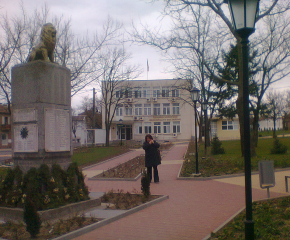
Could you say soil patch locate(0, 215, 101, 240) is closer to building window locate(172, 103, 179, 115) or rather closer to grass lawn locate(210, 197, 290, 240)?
grass lawn locate(210, 197, 290, 240)

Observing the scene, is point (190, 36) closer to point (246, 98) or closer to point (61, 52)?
point (61, 52)

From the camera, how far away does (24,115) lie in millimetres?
7180

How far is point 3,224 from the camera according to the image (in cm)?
631

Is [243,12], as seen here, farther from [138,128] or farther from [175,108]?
[138,128]

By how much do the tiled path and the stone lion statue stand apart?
4111mm

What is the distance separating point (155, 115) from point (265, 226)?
5325 cm

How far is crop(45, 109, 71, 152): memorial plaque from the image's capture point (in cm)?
711

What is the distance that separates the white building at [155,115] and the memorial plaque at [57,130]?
49.6 m

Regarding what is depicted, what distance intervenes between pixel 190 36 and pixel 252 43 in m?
4.09

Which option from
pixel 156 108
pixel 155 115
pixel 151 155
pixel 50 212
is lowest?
pixel 50 212

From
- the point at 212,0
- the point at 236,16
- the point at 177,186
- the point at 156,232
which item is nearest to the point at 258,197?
the point at 177,186

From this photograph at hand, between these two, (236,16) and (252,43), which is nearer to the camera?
(236,16)

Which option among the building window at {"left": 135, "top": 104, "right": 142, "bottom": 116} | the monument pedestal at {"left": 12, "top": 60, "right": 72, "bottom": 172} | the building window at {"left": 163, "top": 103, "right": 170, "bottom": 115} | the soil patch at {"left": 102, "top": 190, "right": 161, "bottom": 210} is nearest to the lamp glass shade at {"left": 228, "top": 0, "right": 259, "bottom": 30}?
the monument pedestal at {"left": 12, "top": 60, "right": 72, "bottom": 172}

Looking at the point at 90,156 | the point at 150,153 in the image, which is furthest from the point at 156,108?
Answer: the point at 150,153
